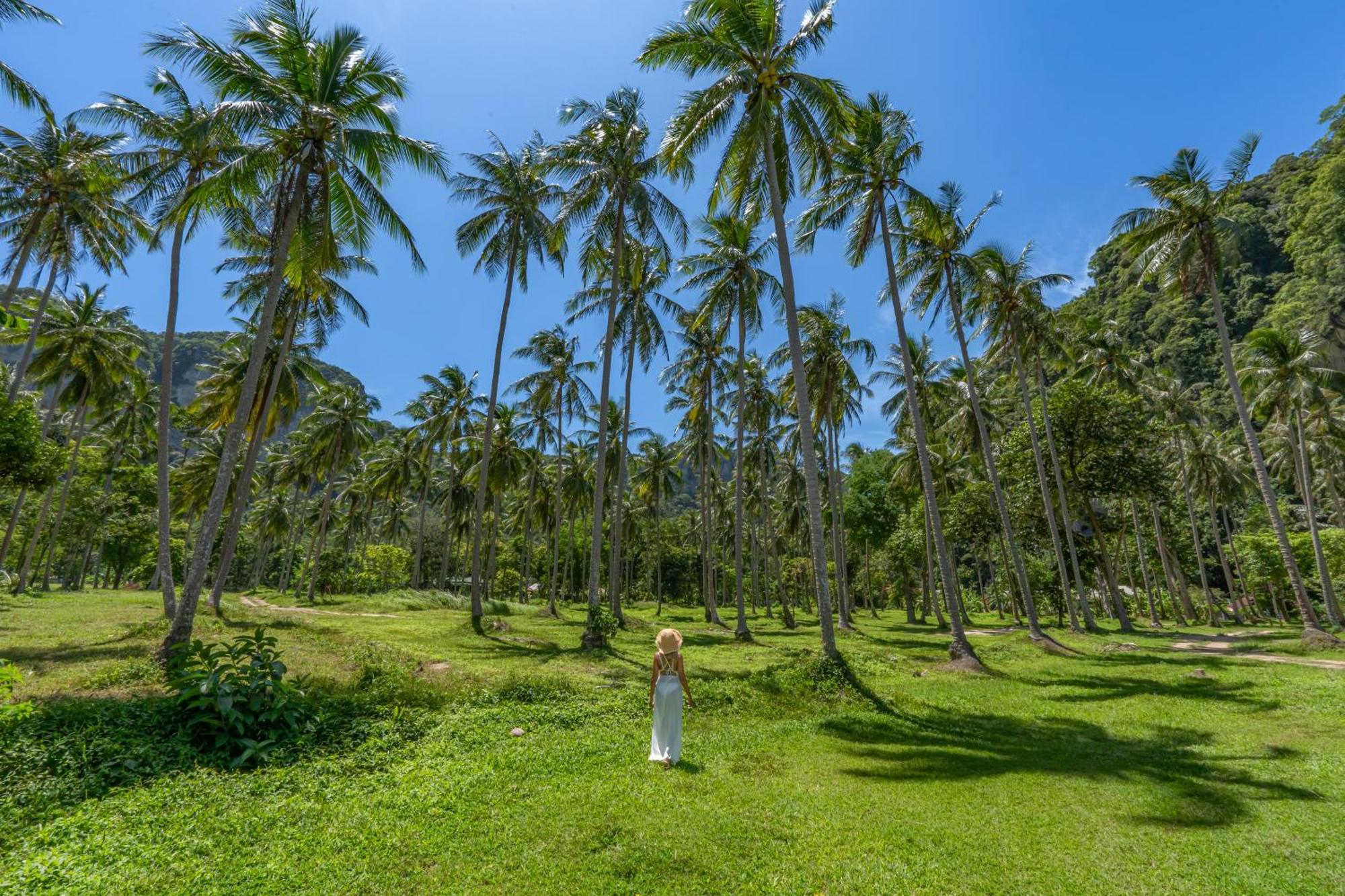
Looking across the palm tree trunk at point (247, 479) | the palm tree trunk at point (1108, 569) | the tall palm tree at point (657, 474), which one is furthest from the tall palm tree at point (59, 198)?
the palm tree trunk at point (1108, 569)

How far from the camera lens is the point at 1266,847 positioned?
17.1 ft

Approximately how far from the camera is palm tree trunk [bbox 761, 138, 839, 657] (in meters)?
13.0

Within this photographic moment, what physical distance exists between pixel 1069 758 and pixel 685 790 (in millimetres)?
5848

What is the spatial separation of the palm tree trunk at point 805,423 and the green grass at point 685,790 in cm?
135

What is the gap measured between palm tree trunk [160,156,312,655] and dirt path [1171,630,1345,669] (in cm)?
2715

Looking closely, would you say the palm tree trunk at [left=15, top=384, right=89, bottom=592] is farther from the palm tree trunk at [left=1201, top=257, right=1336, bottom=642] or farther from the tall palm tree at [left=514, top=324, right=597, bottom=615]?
the palm tree trunk at [left=1201, top=257, right=1336, bottom=642]

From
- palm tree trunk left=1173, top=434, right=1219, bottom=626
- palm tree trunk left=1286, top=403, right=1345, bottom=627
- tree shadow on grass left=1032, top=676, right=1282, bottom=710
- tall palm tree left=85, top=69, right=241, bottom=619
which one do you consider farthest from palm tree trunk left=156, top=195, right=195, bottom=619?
palm tree trunk left=1173, top=434, right=1219, bottom=626

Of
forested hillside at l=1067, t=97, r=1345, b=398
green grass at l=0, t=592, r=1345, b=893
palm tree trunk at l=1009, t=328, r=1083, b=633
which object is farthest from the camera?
forested hillside at l=1067, t=97, r=1345, b=398

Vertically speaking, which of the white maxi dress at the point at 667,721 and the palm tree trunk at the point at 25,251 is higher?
the palm tree trunk at the point at 25,251

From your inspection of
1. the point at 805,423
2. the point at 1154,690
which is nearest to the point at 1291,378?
the point at 1154,690

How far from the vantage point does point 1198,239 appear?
21250mm

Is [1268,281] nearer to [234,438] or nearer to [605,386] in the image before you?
[605,386]

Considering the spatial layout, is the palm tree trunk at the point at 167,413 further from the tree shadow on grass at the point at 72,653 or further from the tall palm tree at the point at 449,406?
the tall palm tree at the point at 449,406

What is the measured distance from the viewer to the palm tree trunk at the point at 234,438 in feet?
35.1
